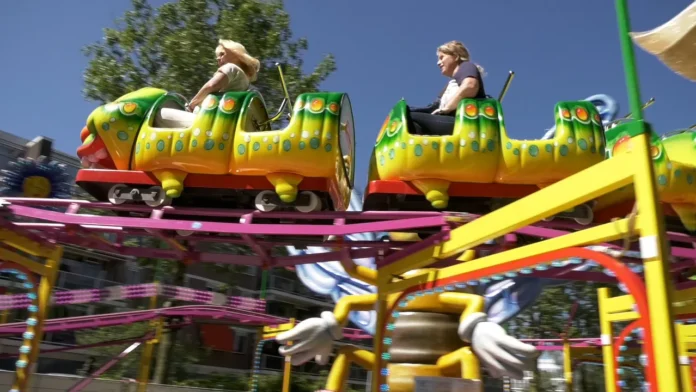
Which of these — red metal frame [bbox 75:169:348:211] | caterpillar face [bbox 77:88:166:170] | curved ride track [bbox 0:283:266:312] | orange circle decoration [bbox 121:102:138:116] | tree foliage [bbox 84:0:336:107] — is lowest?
curved ride track [bbox 0:283:266:312]

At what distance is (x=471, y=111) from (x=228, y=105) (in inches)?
66.0

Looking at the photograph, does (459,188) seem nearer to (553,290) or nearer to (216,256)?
(216,256)

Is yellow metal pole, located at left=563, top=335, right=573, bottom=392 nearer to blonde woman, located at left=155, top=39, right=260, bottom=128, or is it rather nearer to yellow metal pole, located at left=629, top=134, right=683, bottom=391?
blonde woman, located at left=155, top=39, right=260, bottom=128

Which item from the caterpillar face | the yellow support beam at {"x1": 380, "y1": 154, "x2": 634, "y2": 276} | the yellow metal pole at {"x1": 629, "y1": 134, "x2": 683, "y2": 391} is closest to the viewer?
the yellow metal pole at {"x1": 629, "y1": 134, "x2": 683, "y2": 391}

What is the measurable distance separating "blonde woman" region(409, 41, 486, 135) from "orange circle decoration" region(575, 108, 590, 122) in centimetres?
72

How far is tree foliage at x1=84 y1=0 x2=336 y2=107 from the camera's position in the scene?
1266 centimetres

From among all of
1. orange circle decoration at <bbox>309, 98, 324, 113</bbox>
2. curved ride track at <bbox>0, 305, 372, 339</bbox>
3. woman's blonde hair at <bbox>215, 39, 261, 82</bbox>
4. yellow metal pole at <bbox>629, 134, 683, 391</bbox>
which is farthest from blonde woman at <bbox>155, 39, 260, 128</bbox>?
curved ride track at <bbox>0, 305, 372, 339</bbox>

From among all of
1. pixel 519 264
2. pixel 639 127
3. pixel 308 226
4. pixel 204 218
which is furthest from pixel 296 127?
pixel 639 127

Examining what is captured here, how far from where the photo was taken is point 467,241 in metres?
2.98

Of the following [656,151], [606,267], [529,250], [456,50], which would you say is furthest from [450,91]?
[606,267]

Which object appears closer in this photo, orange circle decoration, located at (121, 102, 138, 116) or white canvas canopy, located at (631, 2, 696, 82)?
white canvas canopy, located at (631, 2, 696, 82)

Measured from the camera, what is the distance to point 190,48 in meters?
12.7

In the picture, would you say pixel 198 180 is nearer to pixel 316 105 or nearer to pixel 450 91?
pixel 316 105

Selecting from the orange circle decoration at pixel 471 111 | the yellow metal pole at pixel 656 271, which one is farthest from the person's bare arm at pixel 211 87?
the yellow metal pole at pixel 656 271
